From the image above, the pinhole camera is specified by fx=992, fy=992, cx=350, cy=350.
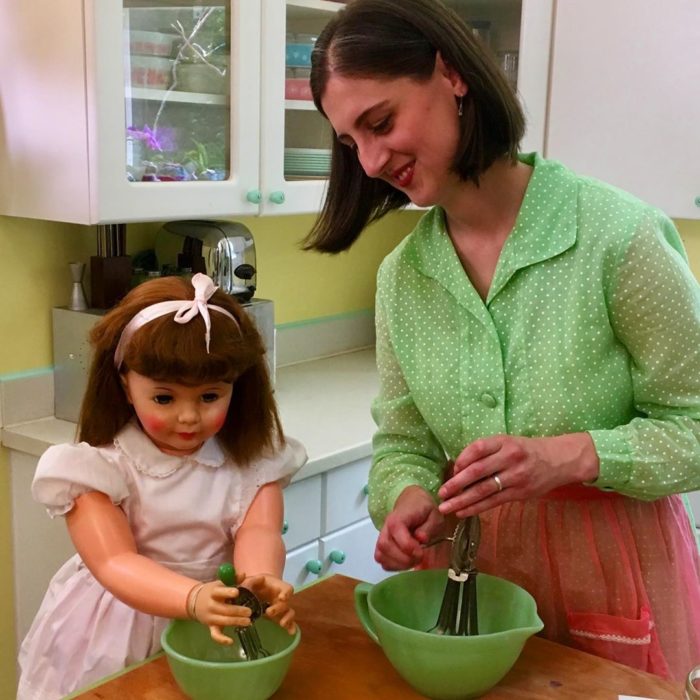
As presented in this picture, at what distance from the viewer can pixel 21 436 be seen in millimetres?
1840

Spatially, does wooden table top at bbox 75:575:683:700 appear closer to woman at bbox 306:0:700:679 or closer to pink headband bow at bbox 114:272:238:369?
woman at bbox 306:0:700:679

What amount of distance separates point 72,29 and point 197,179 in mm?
376

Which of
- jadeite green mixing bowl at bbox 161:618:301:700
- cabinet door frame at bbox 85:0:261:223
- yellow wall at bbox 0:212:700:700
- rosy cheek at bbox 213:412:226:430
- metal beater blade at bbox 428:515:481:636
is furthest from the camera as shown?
yellow wall at bbox 0:212:700:700

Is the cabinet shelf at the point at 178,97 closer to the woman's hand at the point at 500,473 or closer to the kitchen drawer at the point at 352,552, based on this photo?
the kitchen drawer at the point at 352,552

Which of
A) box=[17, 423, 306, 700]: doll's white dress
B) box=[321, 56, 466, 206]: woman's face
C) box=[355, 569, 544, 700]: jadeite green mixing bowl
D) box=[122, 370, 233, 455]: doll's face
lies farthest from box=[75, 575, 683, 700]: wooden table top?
box=[321, 56, 466, 206]: woman's face

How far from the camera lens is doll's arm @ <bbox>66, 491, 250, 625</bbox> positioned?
93 cm

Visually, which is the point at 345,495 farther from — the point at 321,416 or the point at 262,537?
the point at 262,537

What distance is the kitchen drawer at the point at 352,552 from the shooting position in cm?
197

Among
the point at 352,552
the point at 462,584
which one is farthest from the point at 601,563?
the point at 352,552

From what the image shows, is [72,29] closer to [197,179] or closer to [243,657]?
[197,179]

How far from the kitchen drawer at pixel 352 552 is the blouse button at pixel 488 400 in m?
0.90

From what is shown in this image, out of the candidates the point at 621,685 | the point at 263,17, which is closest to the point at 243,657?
the point at 621,685

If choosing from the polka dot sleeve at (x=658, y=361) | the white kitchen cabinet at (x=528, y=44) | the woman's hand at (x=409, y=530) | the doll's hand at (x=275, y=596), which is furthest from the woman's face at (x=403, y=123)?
the white kitchen cabinet at (x=528, y=44)

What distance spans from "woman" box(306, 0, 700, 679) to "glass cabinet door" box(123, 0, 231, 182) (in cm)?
66
